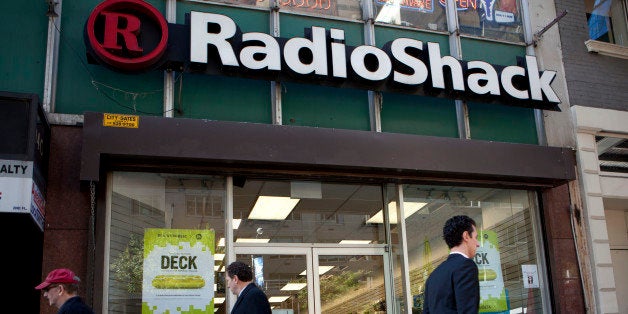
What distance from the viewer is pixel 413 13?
34.7 ft

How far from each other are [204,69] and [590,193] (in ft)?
19.8

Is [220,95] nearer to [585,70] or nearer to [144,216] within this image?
[144,216]

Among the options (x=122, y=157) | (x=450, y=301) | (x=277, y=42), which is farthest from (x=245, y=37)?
(x=450, y=301)

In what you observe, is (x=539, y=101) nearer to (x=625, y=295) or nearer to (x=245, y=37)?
(x=625, y=295)

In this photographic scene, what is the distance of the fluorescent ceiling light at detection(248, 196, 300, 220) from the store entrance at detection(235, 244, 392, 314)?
408 millimetres

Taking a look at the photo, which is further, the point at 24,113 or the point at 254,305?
the point at 24,113

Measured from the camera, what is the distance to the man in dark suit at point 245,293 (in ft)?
19.3

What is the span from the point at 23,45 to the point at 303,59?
3.51 meters

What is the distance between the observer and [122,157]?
314 inches

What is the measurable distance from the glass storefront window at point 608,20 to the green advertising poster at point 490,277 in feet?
14.2

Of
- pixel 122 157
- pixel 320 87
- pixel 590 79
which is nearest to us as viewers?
pixel 122 157

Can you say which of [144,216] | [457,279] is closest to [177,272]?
[144,216]

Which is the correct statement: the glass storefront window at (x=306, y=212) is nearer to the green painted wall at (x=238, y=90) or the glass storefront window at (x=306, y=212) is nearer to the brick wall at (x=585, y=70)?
the green painted wall at (x=238, y=90)

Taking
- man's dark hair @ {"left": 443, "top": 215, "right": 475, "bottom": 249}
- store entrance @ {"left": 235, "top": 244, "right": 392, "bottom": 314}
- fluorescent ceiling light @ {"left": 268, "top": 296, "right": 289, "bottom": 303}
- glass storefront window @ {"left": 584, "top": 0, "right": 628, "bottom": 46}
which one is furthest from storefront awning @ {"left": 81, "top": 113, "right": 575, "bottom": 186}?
man's dark hair @ {"left": 443, "top": 215, "right": 475, "bottom": 249}
